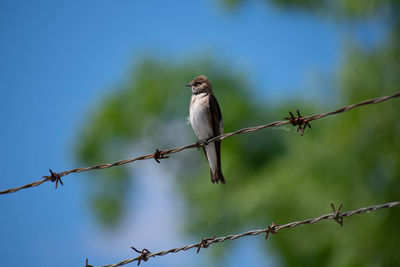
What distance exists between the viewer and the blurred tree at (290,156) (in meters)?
11.0

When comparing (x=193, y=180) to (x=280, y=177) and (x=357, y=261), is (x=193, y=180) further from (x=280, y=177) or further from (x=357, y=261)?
(x=357, y=261)

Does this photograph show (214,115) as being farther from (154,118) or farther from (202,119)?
(154,118)

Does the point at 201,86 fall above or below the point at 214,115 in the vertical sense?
above

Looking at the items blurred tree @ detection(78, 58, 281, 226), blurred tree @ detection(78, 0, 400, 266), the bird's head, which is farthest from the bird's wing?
blurred tree @ detection(78, 58, 281, 226)

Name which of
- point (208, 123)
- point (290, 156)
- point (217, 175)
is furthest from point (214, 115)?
point (290, 156)

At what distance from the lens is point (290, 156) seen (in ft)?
52.3

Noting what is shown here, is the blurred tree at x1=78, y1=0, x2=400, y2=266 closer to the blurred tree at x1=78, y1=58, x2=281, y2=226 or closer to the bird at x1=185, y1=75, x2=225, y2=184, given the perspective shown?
the blurred tree at x1=78, y1=58, x2=281, y2=226

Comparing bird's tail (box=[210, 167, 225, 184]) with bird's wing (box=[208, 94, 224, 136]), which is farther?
bird's wing (box=[208, 94, 224, 136])

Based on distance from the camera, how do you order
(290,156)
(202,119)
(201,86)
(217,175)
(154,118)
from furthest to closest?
(154,118), (290,156), (201,86), (202,119), (217,175)

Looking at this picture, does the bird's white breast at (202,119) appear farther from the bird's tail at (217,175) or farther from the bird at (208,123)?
the bird's tail at (217,175)

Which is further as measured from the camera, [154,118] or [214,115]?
[154,118]

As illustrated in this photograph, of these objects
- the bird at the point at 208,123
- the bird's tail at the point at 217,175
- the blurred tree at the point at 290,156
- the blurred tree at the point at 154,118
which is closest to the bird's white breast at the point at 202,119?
the bird at the point at 208,123

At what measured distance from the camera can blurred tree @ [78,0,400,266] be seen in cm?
1097

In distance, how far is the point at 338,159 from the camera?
11.5 m
